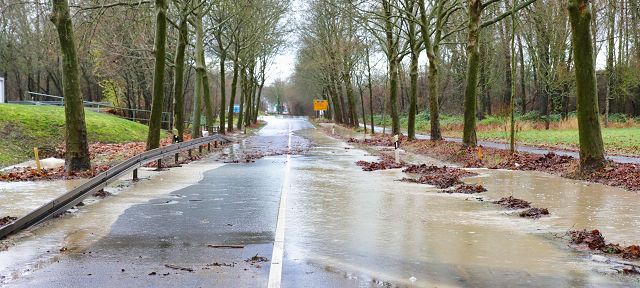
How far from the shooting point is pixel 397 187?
14.4 meters

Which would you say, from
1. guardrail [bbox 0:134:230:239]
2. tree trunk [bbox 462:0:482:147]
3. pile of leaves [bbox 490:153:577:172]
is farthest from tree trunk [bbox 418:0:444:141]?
guardrail [bbox 0:134:230:239]

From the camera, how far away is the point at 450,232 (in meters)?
8.81

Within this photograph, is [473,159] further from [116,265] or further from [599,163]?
[116,265]

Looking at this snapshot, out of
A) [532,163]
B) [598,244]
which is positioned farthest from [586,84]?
[598,244]

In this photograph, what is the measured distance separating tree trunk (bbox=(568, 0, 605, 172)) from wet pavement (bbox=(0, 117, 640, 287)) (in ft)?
3.57

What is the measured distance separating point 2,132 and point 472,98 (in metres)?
18.7

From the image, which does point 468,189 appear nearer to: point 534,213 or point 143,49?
point 534,213

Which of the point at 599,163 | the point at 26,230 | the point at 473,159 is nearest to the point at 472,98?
the point at 473,159

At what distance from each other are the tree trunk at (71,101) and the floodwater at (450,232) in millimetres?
5949

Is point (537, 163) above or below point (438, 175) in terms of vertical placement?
above

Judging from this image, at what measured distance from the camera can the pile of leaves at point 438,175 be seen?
14719mm

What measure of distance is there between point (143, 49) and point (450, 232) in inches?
878

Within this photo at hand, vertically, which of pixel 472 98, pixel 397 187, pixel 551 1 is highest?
pixel 551 1

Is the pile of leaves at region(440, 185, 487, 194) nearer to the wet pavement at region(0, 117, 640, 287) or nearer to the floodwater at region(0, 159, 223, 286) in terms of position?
the wet pavement at region(0, 117, 640, 287)
